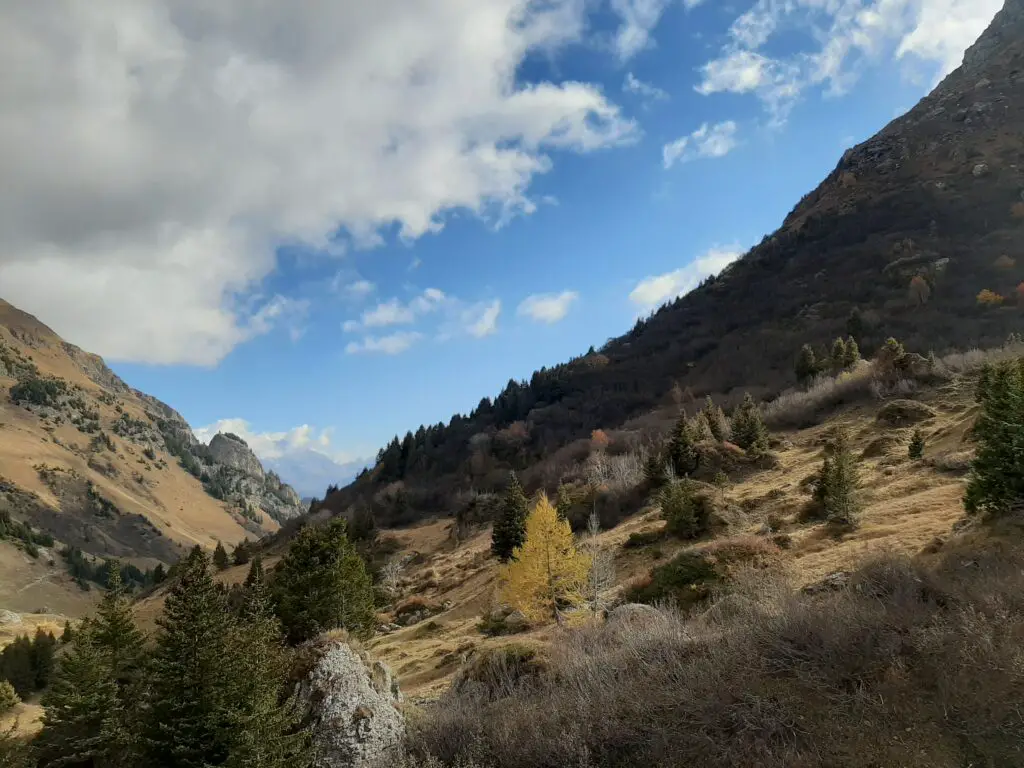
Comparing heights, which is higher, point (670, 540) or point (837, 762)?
point (837, 762)

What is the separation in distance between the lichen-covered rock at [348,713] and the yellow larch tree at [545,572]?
1503 centimetres

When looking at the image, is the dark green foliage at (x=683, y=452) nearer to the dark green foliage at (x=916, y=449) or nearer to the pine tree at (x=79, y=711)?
the dark green foliage at (x=916, y=449)

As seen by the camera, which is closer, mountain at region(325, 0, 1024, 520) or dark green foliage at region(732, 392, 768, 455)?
dark green foliage at region(732, 392, 768, 455)

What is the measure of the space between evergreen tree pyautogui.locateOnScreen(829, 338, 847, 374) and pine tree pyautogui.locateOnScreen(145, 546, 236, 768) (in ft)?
265

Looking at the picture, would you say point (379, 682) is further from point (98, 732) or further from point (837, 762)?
point (98, 732)

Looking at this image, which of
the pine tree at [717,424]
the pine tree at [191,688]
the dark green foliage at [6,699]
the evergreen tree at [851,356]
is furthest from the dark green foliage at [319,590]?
the evergreen tree at [851,356]

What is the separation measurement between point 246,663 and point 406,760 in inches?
172

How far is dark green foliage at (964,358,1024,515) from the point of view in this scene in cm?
1681

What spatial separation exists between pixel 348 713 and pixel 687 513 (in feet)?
85.8

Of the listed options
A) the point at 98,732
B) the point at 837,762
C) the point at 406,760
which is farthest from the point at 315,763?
the point at 98,732

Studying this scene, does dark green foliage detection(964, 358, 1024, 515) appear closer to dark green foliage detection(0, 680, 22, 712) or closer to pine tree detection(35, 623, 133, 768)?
pine tree detection(35, 623, 133, 768)

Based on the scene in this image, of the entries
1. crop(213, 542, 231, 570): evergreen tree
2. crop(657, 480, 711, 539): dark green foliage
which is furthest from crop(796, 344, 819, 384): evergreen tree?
crop(213, 542, 231, 570): evergreen tree

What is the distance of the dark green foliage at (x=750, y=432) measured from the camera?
48.0 meters

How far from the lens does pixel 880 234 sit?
143750 mm
